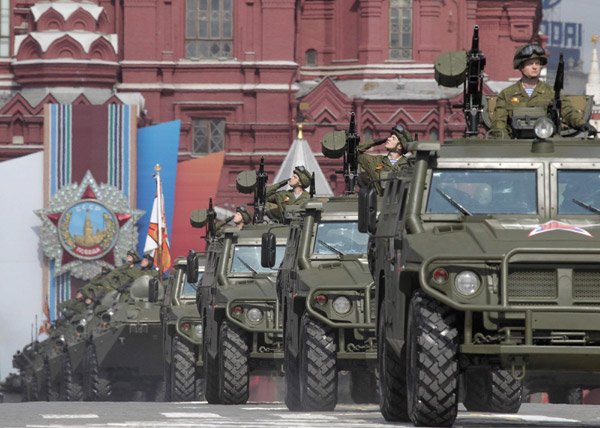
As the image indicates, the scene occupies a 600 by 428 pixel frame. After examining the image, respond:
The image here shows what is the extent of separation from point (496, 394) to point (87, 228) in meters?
60.4

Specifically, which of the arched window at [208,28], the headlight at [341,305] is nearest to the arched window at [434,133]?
the arched window at [208,28]

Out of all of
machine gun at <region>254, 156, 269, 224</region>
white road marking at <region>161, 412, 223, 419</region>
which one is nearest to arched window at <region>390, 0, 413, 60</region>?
machine gun at <region>254, 156, 269, 224</region>

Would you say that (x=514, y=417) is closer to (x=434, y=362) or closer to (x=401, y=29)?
(x=434, y=362)

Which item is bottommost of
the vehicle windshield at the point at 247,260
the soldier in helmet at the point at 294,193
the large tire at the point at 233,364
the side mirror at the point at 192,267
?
the large tire at the point at 233,364

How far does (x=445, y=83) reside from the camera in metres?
16.6

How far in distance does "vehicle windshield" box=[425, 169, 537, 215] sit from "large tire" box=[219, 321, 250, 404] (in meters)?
7.30

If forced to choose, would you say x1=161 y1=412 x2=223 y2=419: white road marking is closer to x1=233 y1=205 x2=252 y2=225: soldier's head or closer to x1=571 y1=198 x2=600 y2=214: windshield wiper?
x1=571 y1=198 x2=600 y2=214: windshield wiper

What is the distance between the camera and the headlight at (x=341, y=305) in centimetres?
1772

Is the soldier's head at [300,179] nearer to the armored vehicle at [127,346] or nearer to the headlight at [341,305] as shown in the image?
the headlight at [341,305]

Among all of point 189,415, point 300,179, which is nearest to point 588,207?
point 189,415

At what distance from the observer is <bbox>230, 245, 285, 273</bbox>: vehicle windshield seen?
913 inches

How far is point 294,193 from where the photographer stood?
2638cm

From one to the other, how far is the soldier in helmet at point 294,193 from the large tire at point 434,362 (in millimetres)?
11578

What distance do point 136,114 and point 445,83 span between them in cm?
5970
